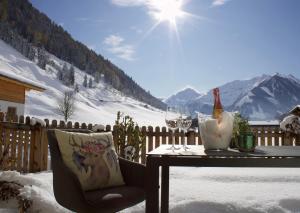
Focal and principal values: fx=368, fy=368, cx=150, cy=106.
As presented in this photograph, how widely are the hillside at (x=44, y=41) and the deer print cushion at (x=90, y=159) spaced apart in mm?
104442

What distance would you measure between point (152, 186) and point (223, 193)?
9.64 feet

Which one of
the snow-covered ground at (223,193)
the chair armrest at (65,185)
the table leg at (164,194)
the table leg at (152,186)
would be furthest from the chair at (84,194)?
the snow-covered ground at (223,193)

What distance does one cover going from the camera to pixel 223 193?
5.47m

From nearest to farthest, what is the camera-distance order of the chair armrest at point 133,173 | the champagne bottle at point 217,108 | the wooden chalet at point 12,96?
1. the champagne bottle at point 217,108
2. the chair armrest at point 133,173
3. the wooden chalet at point 12,96

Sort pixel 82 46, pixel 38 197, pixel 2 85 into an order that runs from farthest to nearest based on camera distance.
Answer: pixel 82 46
pixel 2 85
pixel 38 197

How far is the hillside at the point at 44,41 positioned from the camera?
10683 cm

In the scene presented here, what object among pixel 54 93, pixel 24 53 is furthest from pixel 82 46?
pixel 54 93

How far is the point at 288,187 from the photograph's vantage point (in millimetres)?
6023

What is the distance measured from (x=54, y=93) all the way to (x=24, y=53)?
88.4ft

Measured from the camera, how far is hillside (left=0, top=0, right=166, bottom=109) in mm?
106831

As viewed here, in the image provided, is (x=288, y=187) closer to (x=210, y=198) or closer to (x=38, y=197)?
(x=210, y=198)

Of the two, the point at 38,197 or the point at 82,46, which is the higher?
the point at 82,46

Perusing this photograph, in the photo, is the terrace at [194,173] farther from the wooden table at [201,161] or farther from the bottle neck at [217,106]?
the wooden table at [201,161]

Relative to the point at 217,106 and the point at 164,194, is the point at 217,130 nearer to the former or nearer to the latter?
the point at 217,106
